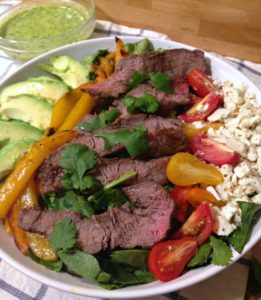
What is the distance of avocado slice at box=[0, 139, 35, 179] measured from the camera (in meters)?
1.77

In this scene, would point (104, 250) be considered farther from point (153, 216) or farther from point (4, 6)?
point (4, 6)

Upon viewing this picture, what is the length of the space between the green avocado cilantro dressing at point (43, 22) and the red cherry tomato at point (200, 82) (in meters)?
1.17

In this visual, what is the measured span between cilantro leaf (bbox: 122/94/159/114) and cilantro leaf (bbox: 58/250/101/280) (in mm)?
701

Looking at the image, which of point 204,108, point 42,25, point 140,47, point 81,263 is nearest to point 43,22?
point 42,25

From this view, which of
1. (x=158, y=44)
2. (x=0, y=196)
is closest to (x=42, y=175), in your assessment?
(x=0, y=196)

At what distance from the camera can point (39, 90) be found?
2.09 meters

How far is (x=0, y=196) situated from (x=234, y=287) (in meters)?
1.06

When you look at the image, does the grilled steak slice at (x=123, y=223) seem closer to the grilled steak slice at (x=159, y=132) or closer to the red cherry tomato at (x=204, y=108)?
the grilled steak slice at (x=159, y=132)

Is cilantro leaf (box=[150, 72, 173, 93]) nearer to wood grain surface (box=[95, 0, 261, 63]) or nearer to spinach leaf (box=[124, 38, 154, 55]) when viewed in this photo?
spinach leaf (box=[124, 38, 154, 55])

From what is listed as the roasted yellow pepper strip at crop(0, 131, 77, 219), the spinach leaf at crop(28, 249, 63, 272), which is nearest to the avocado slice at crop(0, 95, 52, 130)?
the roasted yellow pepper strip at crop(0, 131, 77, 219)

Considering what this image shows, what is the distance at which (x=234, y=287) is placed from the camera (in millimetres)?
1713

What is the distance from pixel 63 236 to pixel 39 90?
0.90m

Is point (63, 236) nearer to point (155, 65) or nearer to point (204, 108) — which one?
point (204, 108)

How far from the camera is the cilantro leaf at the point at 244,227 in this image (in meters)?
1.51
